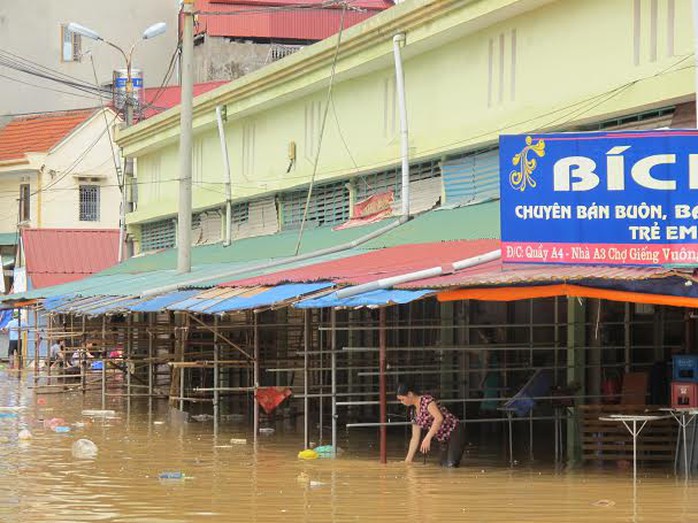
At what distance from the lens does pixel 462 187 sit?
2152 cm

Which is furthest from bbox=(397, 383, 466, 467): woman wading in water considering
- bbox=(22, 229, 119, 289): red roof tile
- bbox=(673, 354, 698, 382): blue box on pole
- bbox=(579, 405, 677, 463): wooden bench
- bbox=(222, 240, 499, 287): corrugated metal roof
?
bbox=(22, 229, 119, 289): red roof tile

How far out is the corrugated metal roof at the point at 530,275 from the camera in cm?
1376

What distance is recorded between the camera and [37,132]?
55250 millimetres

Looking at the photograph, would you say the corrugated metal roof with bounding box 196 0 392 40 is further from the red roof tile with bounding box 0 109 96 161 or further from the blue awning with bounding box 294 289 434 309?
the blue awning with bounding box 294 289 434 309

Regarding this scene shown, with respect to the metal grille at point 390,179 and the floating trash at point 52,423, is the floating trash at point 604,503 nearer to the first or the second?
the metal grille at point 390,179

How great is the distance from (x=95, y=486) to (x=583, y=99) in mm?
7829

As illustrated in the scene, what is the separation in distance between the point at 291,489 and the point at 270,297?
3704 millimetres

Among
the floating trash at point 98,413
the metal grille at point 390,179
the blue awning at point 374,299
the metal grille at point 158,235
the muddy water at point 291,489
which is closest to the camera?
the muddy water at point 291,489

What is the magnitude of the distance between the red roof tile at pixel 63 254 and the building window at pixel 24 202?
579 cm

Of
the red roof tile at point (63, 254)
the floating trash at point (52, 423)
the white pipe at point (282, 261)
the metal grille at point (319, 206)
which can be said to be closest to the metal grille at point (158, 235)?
the red roof tile at point (63, 254)

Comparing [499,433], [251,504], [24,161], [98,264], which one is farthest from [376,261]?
[24,161]

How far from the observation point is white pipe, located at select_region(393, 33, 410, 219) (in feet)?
73.3

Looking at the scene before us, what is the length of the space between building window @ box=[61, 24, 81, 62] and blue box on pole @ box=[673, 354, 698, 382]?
145 feet

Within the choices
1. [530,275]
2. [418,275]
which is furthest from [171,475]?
[530,275]
